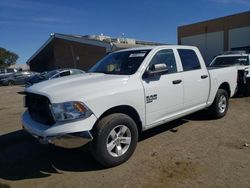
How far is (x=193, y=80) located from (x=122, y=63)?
5.37ft

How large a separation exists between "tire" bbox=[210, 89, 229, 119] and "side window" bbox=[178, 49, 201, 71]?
3.70ft

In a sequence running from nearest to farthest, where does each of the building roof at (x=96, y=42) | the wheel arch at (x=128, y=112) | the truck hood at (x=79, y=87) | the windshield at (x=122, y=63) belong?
the truck hood at (x=79, y=87)
the wheel arch at (x=128, y=112)
the windshield at (x=122, y=63)
the building roof at (x=96, y=42)

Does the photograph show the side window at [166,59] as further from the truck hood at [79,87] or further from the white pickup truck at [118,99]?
the truck hood at [79,87]

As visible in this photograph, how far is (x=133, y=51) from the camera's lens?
213 inches

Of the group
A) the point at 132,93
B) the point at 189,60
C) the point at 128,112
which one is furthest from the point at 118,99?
the point at 189,60

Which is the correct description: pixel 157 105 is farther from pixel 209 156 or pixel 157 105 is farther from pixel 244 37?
pixel 244 37

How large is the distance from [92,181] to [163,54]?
110 inches

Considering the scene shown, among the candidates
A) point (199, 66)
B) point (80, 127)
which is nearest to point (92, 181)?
point (80, 127)

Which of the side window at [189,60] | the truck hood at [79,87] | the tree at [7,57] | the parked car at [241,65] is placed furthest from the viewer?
the tree at [7,57]

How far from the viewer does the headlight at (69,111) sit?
150 inches

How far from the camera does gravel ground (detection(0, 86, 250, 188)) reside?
3.80 metres

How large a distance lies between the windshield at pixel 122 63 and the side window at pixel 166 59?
8.1 inches

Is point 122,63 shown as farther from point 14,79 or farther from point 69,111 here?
point 14,79

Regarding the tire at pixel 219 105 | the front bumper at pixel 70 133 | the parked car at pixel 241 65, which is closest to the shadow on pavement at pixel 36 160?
the front bumper at pixel 70 133
